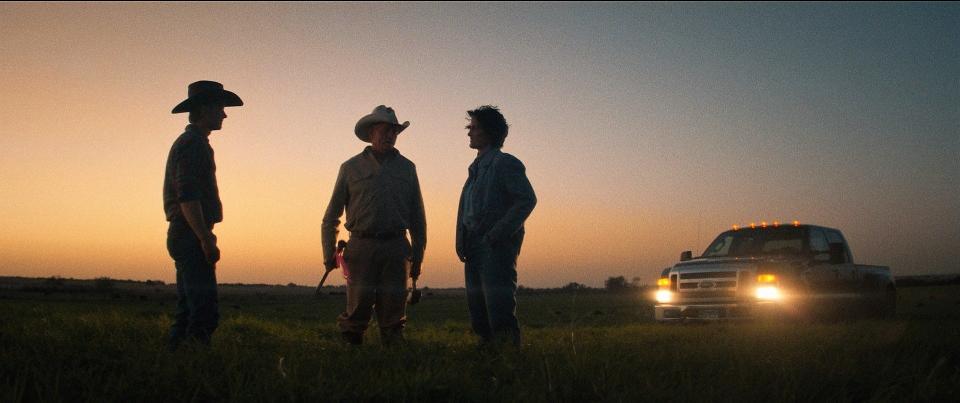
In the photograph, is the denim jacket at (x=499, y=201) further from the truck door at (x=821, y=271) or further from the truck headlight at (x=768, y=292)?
the truck door at (x=821, y=271)

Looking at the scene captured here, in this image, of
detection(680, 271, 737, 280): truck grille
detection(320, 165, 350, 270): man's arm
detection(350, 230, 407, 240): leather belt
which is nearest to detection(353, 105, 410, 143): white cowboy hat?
detection(320, 165, 350, 270): man's arm

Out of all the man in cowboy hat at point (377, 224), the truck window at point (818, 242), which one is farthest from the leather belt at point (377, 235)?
the truck window at point (818, 242)

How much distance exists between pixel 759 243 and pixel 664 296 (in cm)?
180

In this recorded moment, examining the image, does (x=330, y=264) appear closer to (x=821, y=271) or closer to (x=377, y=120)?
Answer: (x=377, y=120)

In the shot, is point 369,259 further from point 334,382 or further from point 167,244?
point 334,382

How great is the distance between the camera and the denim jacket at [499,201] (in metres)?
5.98

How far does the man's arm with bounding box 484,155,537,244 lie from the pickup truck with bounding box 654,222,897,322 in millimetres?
5894

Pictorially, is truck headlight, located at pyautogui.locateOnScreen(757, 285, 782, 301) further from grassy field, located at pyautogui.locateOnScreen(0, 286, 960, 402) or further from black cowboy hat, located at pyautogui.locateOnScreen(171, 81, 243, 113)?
black cowboy hat, located at pyautogui.locateOnScreen(171, 81, 243, 113)

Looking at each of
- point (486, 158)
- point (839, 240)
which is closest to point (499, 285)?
point (486, 158)

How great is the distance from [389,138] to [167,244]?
1.96 meters

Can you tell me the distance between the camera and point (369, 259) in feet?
20.8

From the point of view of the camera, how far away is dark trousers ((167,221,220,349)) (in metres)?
5.54

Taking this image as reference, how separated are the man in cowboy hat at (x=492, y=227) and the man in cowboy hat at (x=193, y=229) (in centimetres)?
200

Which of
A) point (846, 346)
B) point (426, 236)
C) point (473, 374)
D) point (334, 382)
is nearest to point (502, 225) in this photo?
point (426, 236)
